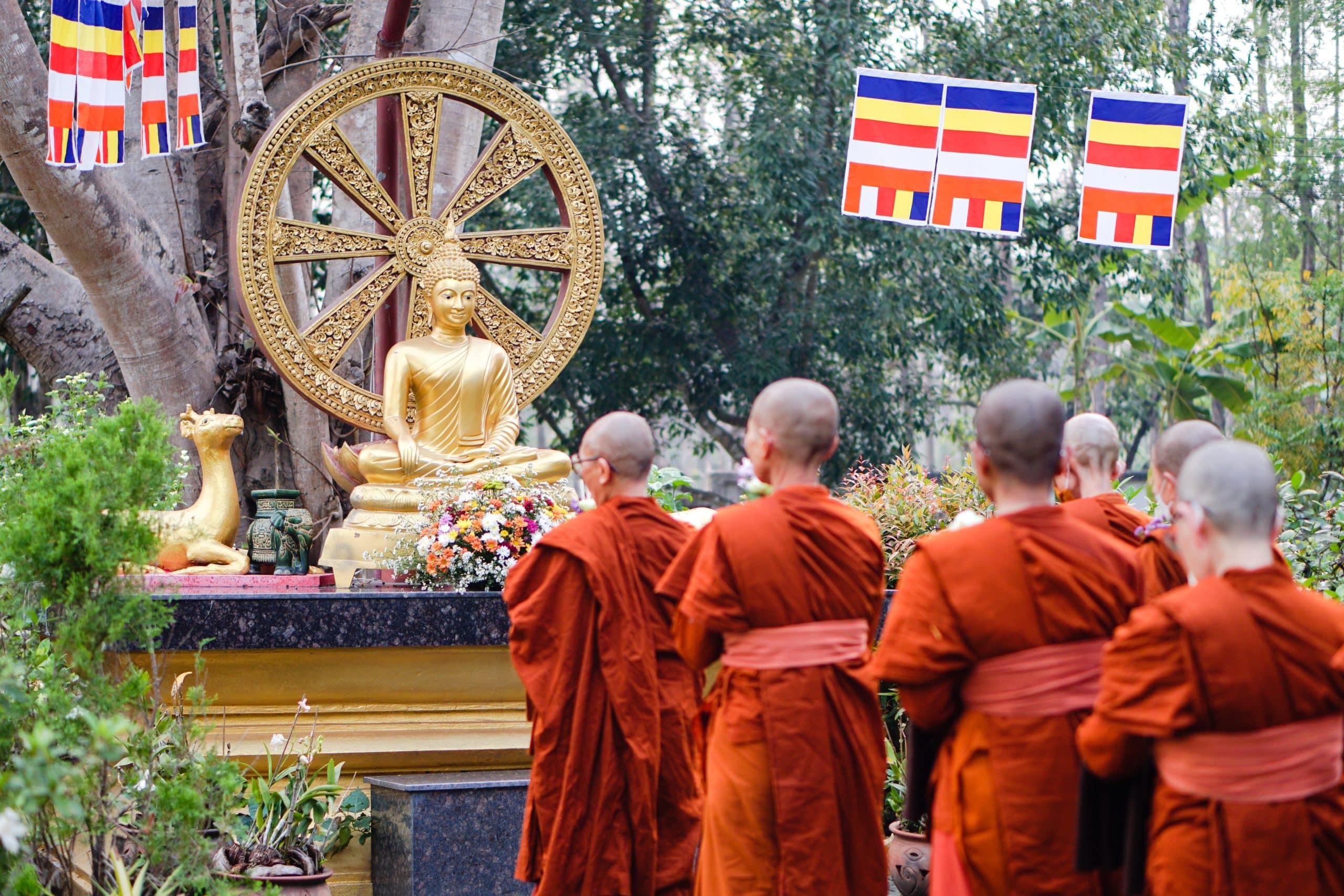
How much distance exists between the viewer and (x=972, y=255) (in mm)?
15961

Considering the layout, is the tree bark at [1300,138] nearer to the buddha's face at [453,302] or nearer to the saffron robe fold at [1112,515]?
the buddha's face at [453,302]

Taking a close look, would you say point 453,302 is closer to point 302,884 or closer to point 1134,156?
point 302,884

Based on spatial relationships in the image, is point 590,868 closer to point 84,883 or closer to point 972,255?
point 84,883

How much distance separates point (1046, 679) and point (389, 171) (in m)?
5.84

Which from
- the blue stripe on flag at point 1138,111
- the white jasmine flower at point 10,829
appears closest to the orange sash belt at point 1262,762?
the white jasmine flower at point 10,829

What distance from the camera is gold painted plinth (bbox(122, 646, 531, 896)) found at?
20.0ft

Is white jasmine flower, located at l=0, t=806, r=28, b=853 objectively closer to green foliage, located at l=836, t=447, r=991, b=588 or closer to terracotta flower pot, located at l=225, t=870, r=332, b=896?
terracotta flower pot, located at l=225, t=870, r=332, b=896

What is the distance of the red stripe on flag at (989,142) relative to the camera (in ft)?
26.4

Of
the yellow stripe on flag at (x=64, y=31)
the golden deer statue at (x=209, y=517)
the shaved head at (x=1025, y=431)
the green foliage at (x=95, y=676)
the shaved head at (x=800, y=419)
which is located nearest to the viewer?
the shaved head at (x=1025, y=431)

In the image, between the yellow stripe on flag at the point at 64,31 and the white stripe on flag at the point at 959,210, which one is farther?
the white stripe on flag at the point at 959,210

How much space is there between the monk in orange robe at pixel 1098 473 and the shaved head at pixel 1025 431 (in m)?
1.65

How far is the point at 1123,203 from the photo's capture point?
26.3 ft

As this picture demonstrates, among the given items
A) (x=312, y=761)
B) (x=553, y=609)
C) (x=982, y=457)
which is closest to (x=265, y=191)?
(x=312, y=761)

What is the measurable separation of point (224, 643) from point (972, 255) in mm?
11767
